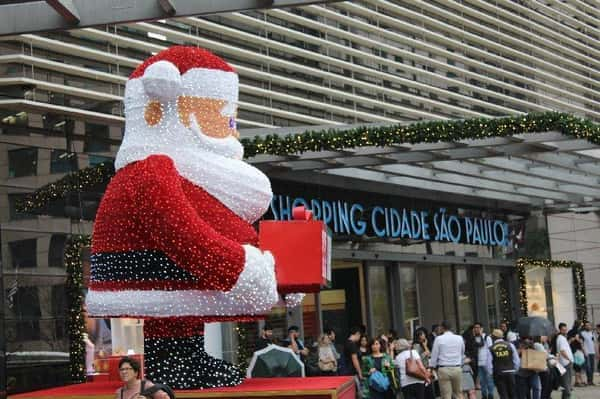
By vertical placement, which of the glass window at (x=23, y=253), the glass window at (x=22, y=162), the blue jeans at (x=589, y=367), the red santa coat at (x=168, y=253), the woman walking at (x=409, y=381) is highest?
the glass window at (x=22, y=162)

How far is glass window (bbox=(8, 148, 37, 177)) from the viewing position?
43.7ft

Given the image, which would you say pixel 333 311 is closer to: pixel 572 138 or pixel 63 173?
pixel 572 138

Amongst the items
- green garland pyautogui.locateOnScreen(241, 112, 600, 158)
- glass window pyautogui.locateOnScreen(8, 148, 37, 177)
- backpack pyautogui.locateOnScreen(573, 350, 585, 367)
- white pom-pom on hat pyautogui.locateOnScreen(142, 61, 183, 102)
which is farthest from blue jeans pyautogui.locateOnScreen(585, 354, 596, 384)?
white pom-pom on hat pyautogui.locateOnScreen(142, 61, 183, 102)

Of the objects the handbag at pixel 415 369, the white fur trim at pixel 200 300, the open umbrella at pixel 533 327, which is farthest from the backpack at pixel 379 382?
the white fur trim at pixel 200 300

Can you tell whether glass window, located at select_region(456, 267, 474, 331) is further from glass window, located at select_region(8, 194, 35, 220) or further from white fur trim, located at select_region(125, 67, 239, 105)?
white fur trim, located at select_region(125, 67, 239, 105)

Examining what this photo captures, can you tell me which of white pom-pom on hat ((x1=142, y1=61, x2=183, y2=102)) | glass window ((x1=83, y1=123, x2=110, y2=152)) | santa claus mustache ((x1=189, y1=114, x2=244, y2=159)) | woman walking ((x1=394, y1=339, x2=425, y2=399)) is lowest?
woman walking ((x1=394, y1=339, x2=425, y2=399))

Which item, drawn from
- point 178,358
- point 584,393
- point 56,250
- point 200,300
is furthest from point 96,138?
point 584,393

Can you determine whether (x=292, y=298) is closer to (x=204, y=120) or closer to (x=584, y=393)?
(x=204, y=120)

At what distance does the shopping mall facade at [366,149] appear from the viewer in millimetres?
13703

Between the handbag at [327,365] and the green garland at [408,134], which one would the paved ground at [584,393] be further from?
the handbag at [327,365]

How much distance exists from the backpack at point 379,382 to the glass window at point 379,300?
907 cm

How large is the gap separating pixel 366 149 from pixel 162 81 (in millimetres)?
9407

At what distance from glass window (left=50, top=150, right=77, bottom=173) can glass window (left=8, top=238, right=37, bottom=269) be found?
1.06m

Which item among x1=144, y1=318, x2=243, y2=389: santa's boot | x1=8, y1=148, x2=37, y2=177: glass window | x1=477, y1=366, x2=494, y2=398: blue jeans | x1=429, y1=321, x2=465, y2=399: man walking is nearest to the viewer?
x1=144, y1=318, x2=243, y2=389: santa's boot
